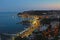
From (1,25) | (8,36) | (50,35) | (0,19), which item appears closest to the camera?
(8,36)

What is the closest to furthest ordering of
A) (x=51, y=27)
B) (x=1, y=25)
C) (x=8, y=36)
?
(x=8, y=36) → (x=51, y=27) → (x=1, y=25)

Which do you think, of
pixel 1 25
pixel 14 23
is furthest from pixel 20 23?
pixel 1 25

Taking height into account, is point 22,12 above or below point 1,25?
above

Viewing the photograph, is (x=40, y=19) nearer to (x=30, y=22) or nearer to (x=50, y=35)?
(x=30, y=22)

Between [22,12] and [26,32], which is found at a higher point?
[22,12]

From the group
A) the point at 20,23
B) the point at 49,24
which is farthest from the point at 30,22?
the point at 49,24

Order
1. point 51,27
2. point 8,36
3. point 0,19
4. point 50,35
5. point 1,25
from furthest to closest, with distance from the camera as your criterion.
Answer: point 1,25, point 0,19, point 51,27, point 50,35, point 8,36

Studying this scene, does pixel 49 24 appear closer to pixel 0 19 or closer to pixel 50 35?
pixel 50 35

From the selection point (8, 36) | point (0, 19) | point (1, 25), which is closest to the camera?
point (8, 36)

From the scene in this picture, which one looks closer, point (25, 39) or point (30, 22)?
point (25, 39)
